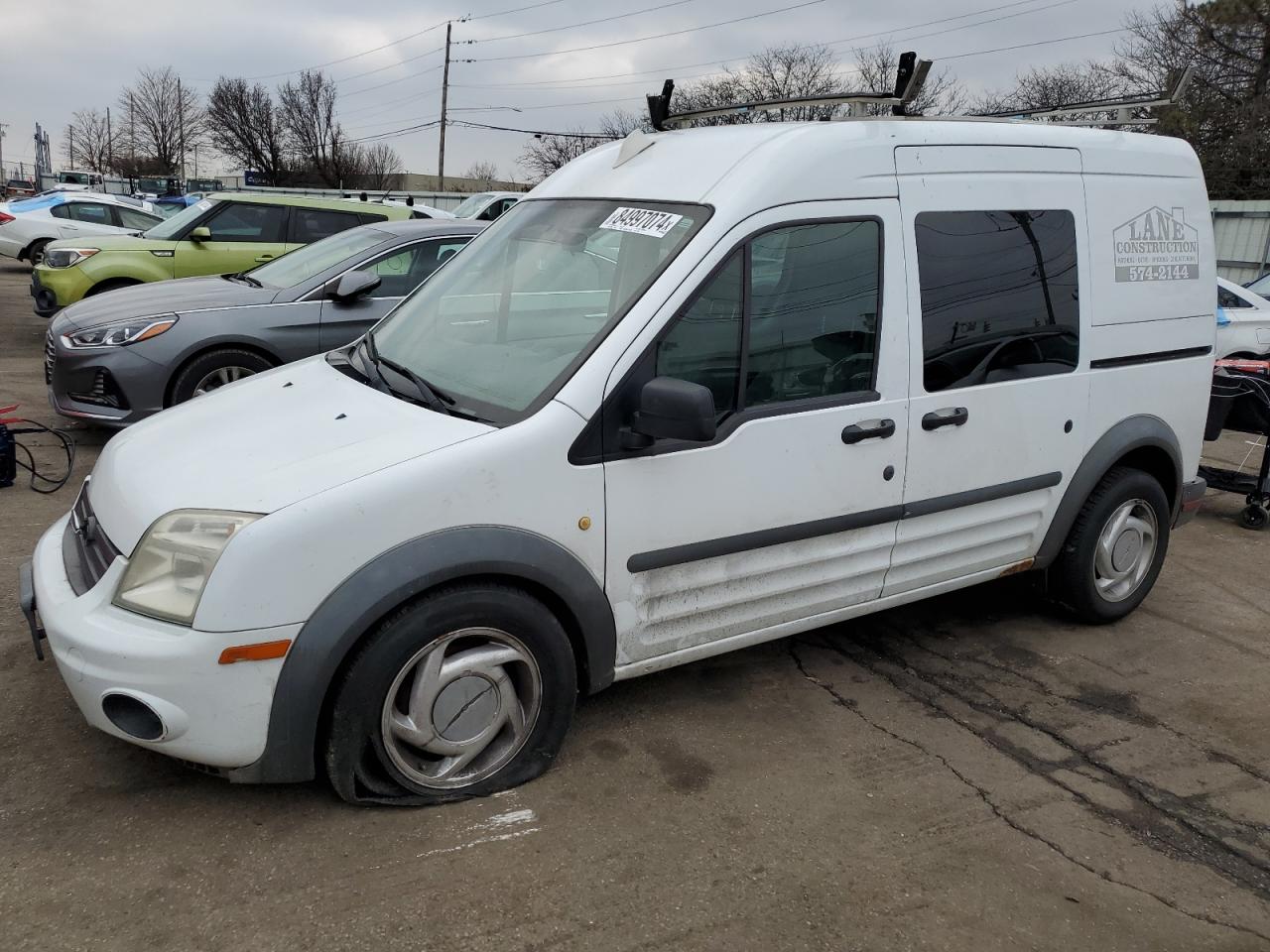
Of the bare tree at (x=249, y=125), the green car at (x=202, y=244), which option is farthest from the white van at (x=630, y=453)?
the bare tree at (x=249, y=125)

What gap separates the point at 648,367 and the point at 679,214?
58 centimetres

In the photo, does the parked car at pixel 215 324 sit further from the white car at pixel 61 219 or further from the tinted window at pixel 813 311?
the white car at pixel 61 219

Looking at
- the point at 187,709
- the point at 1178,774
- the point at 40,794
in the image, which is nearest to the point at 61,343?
the point at 40,794

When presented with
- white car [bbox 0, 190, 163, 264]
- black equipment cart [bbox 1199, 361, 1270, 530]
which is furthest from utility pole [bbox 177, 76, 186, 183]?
black equipment cart [bbox 1199, 361, 1270, 530]

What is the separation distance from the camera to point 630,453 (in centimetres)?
307

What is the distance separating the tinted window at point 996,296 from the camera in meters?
3.72

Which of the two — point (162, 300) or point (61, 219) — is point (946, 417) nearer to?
point (162, 300)

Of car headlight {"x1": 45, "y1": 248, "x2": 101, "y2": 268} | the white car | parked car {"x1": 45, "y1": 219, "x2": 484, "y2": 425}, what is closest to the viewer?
parked car {"x1": 45, "y1": 219, "x2": 484, "y2": 425}

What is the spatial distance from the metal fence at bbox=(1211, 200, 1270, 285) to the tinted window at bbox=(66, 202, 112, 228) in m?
20.5

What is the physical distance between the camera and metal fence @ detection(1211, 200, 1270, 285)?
17.8 m

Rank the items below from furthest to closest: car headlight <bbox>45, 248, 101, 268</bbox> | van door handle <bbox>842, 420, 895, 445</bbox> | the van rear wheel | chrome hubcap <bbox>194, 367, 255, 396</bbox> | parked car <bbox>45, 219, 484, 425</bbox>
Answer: car headlight <bbox>45, 248, 101, 268</bbox>
chrome hubcap <bbox>194, 367, 255, 396</bbox>
parked car <bbox>45, 219, 484, 425</bbox>
the van rear wheel
van door handle <bbox>842, 420, 895, 445</bbox>

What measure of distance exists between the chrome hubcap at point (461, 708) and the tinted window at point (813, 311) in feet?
3.72

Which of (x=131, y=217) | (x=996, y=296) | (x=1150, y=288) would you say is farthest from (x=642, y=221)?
(x=131, y=217)

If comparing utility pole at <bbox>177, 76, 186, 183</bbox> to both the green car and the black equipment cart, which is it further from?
the black equipment cart
